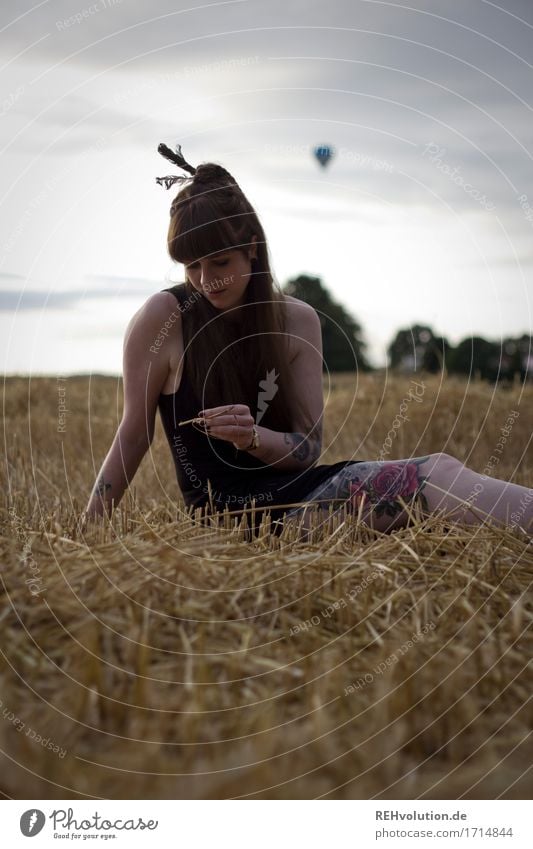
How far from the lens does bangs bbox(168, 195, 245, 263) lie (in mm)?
2559

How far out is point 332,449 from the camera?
204 inches

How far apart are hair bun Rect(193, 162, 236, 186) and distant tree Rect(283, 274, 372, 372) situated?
6.86m

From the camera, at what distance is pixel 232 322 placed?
2.89m

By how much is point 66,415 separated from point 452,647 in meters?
4.69

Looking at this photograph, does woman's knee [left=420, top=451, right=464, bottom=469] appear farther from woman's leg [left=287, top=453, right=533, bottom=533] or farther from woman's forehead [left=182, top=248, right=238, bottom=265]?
woman's forehead [left=182, top=248, right=238, bottom=265]

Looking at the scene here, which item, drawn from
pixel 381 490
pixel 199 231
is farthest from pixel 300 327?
pixel 381 490

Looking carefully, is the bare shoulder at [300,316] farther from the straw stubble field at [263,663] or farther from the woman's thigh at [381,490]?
the straw stubble field at [263,663]
